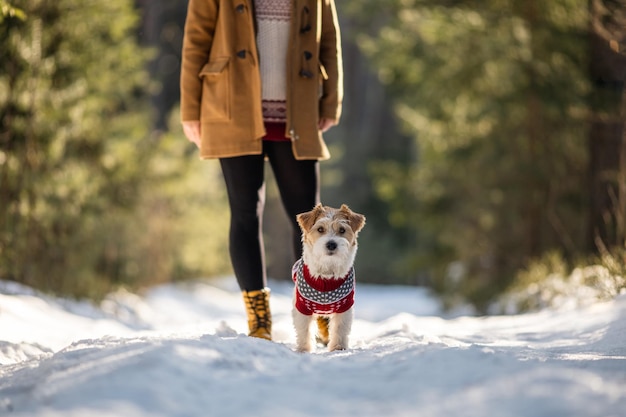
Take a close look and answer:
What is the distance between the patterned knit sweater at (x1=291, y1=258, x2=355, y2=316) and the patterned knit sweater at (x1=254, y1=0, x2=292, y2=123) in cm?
114

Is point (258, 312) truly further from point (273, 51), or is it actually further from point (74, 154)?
Answer: point (74, 154)

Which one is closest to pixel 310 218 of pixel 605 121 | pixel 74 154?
pixel 74 154

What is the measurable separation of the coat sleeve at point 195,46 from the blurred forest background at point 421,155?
2.67m

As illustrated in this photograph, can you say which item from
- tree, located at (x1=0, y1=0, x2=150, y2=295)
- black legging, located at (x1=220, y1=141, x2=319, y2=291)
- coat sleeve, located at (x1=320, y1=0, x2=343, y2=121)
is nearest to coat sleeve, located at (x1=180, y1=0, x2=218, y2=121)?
black legging, located at (x1=220, y1=141, x2=319, y2=291)

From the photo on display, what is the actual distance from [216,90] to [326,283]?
1.44 metres

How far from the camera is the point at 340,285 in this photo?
3838 millimetres

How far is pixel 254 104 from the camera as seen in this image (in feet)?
13.9

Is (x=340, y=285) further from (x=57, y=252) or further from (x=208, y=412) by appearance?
(x=57, y=252)

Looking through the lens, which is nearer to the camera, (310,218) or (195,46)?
(310,218)

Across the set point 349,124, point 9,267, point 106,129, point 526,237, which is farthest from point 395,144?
point 9,267

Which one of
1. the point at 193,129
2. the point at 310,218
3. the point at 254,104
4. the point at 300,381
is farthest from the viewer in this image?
the point at 193,129

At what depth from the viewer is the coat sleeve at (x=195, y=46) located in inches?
170

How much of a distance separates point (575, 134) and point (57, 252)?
24.6ft

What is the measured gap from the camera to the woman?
4230mm
